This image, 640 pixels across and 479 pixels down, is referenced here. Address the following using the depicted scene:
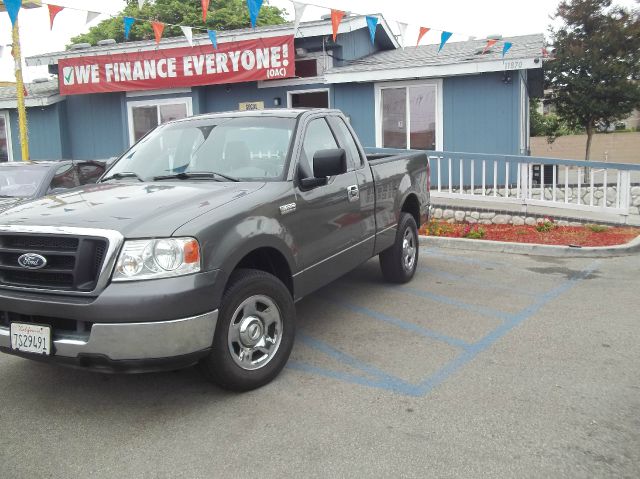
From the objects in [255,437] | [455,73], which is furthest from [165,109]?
[255,437]

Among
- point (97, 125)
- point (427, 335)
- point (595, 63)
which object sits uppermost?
point (595, 63)

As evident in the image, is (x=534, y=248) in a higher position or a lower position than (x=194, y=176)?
lower

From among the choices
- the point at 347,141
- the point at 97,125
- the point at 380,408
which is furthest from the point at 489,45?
the point at 380,408

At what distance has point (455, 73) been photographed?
12711mm

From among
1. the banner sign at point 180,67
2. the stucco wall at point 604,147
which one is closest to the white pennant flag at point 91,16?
the banner sign at point 180,67

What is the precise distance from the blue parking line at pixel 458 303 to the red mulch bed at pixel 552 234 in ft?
10.2

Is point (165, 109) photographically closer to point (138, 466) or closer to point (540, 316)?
point (540, 316)

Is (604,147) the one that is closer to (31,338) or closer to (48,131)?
(48,131)

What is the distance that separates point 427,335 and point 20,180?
5.62 meters

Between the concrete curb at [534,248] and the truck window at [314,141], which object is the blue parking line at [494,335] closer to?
the concrete curb at [534,248]

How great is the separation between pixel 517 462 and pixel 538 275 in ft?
14.7

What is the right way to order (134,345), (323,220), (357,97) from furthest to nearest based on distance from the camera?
(357,97), (323,220), (134,345)

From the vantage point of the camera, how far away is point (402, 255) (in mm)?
6742

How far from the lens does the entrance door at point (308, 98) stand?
50.6 ft
